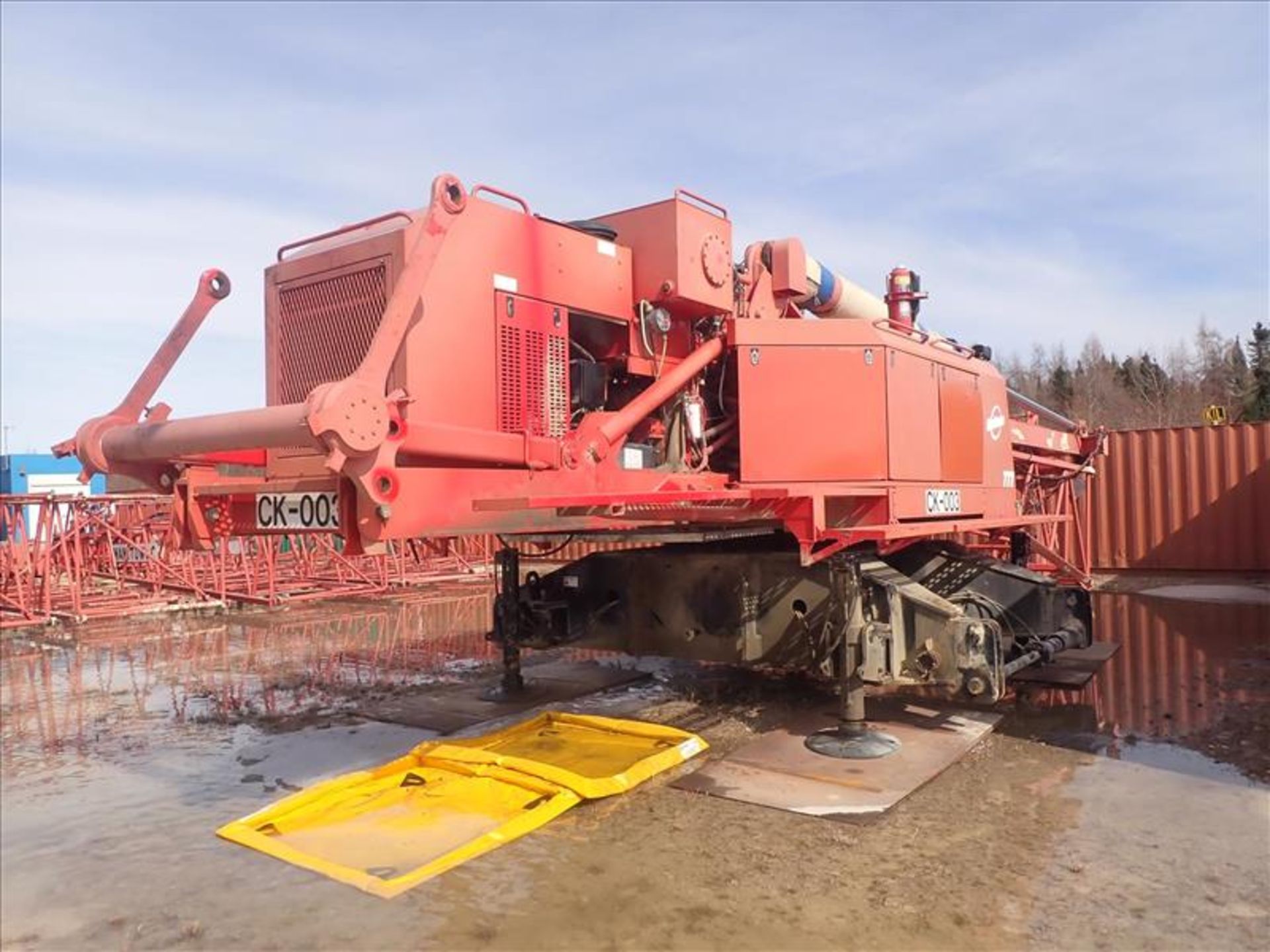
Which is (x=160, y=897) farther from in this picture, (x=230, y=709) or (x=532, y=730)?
(x=230, y=709)

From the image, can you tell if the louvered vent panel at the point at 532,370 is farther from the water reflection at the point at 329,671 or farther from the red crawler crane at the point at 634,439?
the water reflection at the point at 329,671

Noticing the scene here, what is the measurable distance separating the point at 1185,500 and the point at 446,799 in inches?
535

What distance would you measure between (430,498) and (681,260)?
2.15m

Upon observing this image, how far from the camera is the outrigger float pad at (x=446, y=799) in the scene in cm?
405

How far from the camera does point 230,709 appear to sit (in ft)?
23.2

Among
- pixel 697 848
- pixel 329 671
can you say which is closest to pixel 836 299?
pixel 697 848

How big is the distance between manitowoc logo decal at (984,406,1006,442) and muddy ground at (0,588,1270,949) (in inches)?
78.7

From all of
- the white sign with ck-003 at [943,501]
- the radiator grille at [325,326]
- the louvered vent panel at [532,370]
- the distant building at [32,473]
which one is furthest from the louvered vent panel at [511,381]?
the distant building at [32,473]

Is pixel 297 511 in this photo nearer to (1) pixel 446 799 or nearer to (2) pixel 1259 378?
(1) pixel 446 799

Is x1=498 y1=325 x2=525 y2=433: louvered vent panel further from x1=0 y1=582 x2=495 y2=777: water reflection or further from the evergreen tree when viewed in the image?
the evergreen tree

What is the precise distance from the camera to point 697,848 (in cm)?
420

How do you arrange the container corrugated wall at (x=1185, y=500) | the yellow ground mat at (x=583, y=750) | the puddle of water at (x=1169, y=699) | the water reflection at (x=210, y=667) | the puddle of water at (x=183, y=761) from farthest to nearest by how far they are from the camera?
1. the container corrugated wall at (x=1185, y=500)
2. the water reflection at (x=210, y=667)
3. the puddle of water at (x=1169, y=699)
4. the yellow ground mat at (x=583, y=750)
5. the puddle of water at (x=183, y=761)

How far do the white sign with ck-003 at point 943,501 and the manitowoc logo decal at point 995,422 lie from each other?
2.98ft

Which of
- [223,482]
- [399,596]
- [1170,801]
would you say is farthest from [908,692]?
[399,596]
